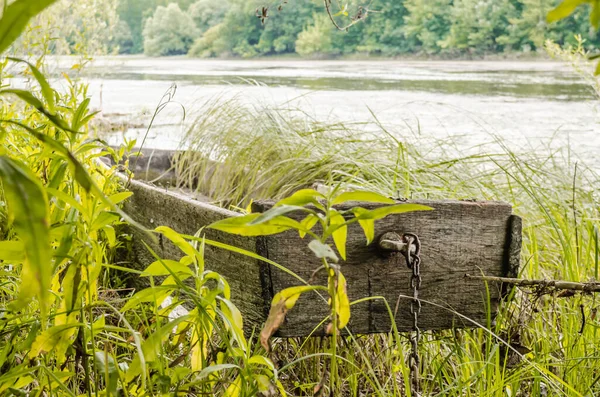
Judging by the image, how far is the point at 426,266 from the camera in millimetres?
1371

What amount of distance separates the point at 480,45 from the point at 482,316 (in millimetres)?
28331

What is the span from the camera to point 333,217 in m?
0.58

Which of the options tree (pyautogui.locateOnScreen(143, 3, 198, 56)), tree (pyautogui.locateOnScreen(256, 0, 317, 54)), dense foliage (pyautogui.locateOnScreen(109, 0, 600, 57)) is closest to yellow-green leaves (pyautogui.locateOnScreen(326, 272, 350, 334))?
dense foliage (pyautogui.locateOnScreen(109, 0, 600, 57))

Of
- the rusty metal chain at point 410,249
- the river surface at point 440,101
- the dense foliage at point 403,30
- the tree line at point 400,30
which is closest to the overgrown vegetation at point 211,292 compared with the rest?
the rusty metal chain at point 410,249

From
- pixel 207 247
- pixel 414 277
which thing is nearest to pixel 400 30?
pixel 207 247

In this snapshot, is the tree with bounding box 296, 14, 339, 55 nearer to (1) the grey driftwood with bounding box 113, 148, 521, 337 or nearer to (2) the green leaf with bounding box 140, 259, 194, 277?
(1) the grey driftwood with bounding box 113, 148, 521, 337

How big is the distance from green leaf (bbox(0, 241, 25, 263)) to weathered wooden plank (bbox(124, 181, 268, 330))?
1.52ft

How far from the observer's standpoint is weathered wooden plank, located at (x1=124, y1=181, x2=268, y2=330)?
132cm

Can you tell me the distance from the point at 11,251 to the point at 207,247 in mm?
921

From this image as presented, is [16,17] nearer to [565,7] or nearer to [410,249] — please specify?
[565,7]

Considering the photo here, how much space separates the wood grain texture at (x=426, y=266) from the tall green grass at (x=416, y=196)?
Answer: 74 millimetres

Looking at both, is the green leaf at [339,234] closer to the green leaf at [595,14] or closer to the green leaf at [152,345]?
the green leaf at [152,345]

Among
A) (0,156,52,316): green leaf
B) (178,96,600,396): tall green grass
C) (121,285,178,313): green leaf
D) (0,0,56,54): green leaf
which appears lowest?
(178,96,600,396): tall green grass

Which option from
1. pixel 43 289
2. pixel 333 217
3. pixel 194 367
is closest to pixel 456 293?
pixel 194 367
